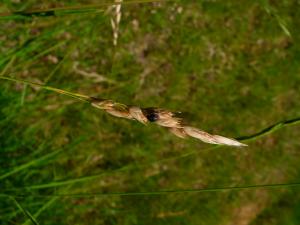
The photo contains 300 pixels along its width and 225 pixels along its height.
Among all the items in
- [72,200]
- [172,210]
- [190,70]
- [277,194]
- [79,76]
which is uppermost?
[79,76]

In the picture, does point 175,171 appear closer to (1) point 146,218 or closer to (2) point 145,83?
(1) point 146,218

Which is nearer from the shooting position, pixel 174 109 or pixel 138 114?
pixel 138 114

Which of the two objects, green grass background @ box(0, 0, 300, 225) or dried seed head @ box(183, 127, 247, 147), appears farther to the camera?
green grass background @ box(0, 0, 300, 225)

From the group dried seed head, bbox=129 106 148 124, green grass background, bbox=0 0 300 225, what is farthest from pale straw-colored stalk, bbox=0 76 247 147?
green grass background, bbox=0 0 300 225

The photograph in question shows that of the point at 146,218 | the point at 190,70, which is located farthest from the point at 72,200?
the point at 190,70

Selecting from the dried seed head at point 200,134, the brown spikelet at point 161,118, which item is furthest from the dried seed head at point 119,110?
the dried seed head at point 200,134

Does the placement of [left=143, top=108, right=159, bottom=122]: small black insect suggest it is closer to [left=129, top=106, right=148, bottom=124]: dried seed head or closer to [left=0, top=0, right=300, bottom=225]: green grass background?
[left=129, top=106, right=148, bottom=124]: dried seed head

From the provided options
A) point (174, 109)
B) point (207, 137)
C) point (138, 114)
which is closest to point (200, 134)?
point (207, 137)

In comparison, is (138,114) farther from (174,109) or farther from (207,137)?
(174,109)
